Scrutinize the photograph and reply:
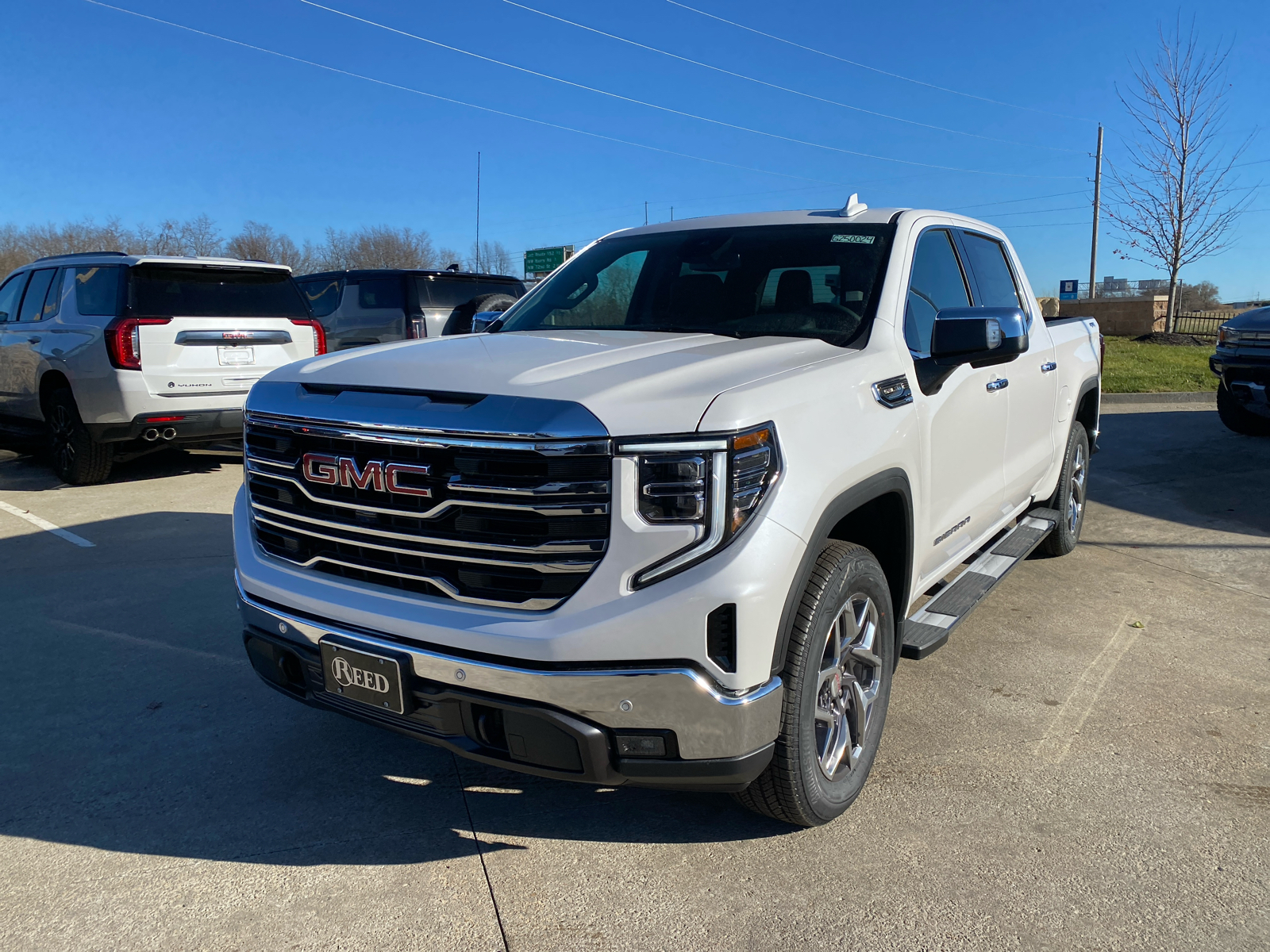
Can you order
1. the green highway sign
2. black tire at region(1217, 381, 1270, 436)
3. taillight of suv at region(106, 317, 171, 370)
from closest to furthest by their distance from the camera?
taillight of suv at region(106, 317, 171, 370) < black tire at region(1217, 381, 1270, 436) < the green highway sign

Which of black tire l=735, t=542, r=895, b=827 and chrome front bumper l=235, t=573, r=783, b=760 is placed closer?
chrome front bumper l=235, t=573, r=783, b=760

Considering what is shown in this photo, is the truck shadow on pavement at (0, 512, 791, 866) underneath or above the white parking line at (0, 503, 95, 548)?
underneath

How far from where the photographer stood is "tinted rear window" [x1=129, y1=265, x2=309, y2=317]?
26.0ft

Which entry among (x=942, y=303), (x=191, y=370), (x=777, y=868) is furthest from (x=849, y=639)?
(x=191, y=370)

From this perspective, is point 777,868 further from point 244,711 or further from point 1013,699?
point 244,711

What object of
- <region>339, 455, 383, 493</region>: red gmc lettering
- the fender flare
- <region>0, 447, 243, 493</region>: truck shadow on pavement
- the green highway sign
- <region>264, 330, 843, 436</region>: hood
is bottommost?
<region>0, 447, 243, 493</region>: truck shadow on pavement

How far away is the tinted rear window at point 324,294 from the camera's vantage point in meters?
11.6

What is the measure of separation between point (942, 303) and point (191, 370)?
636 cm

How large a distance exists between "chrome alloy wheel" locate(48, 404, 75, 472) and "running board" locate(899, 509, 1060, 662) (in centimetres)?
750

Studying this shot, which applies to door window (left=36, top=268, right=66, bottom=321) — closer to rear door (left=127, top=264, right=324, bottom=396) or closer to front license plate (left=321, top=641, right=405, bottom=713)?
rear door (left=127, top=264, right=324, bottom=396)

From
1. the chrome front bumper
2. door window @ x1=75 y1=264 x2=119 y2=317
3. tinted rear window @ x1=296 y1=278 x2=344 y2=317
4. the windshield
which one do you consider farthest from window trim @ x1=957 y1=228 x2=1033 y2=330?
tinted rear window @ x1=296 y1=278 x2=344 y2=317

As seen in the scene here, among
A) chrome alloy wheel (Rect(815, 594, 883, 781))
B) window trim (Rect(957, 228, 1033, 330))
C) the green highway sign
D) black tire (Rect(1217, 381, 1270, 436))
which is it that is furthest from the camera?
the green highway sign

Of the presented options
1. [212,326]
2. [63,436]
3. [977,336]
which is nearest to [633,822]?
[977,336]

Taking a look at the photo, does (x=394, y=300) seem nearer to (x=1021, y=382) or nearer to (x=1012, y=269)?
(x=1012, y=269)
